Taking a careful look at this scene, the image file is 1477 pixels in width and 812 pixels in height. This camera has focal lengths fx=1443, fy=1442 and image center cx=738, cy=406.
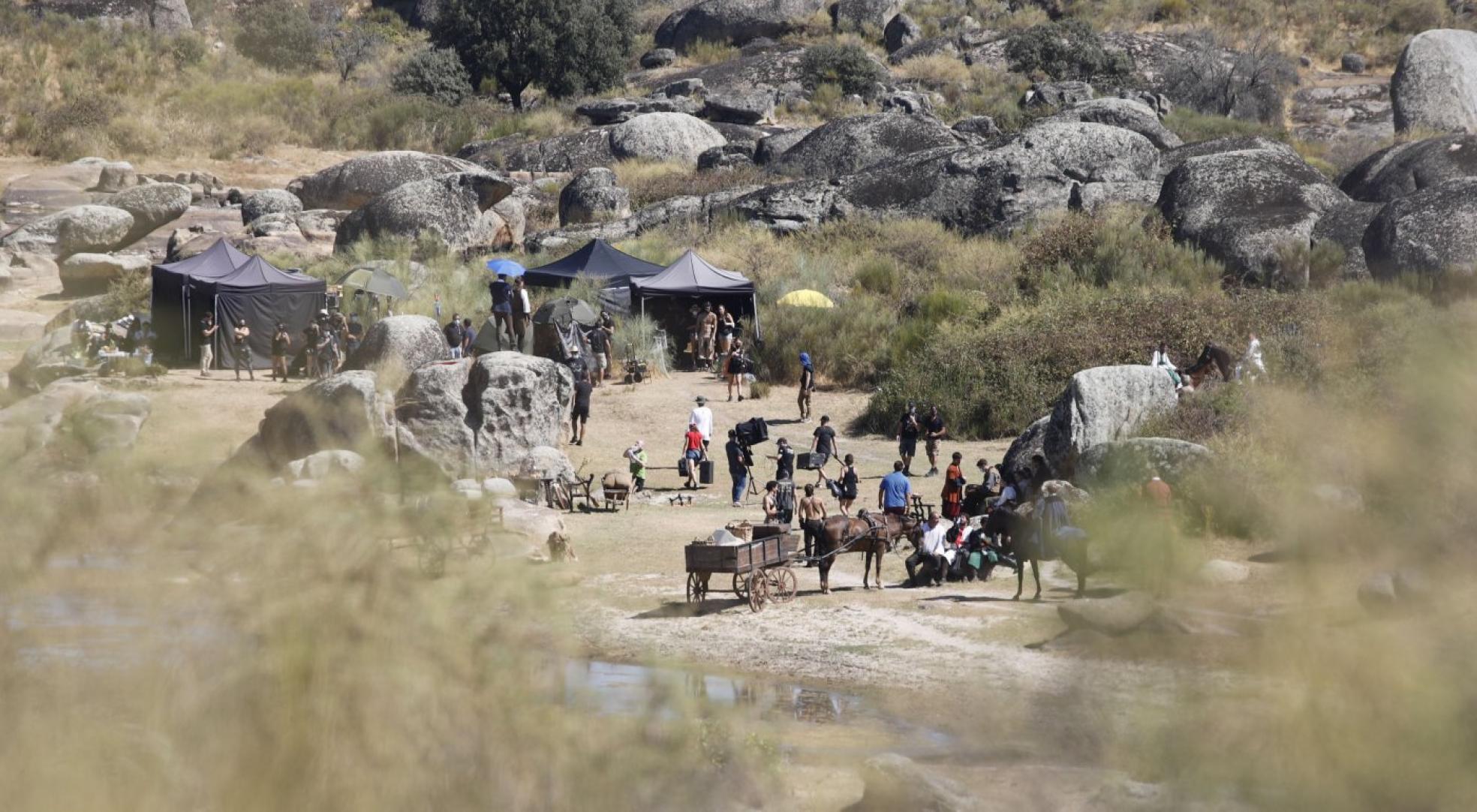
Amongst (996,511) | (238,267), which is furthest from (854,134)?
(996,511)

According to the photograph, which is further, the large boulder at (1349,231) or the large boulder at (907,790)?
the large boulder at (1349,231)

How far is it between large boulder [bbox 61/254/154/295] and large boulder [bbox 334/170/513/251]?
5.84 metres

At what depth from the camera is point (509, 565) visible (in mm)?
4484

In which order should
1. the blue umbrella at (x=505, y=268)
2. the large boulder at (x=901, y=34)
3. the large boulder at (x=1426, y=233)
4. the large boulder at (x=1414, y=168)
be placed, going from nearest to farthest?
1. the large boulder at (x=1426, y=233)
2. the blue umbrella at (x=505, y=268)
3. the large boulder at (x=1414, y=168)
4. the large boulder at (x=901, y=34)

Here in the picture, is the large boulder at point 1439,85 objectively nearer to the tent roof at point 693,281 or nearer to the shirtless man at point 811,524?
the tent roof at point 693,281

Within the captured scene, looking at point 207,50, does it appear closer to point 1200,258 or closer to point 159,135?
point 159,135

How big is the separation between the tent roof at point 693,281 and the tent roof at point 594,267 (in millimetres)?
1088

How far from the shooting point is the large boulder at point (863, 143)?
45.3 metres

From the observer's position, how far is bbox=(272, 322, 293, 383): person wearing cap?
27281mm

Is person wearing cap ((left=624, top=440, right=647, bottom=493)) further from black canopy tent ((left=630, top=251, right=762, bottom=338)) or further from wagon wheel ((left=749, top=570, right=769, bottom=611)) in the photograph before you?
black canopy tent ((left=630, top=251, right=762, bottom=338))

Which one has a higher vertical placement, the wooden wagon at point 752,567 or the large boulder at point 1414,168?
the large boulder at point 1414,168

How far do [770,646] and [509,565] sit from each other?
855cm

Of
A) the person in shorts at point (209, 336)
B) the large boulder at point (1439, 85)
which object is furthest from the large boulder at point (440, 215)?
the large boulder at point (1439, 85)

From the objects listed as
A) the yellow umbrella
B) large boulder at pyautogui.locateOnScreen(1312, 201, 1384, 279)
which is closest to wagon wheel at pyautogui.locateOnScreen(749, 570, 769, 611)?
the yellow umbrella
